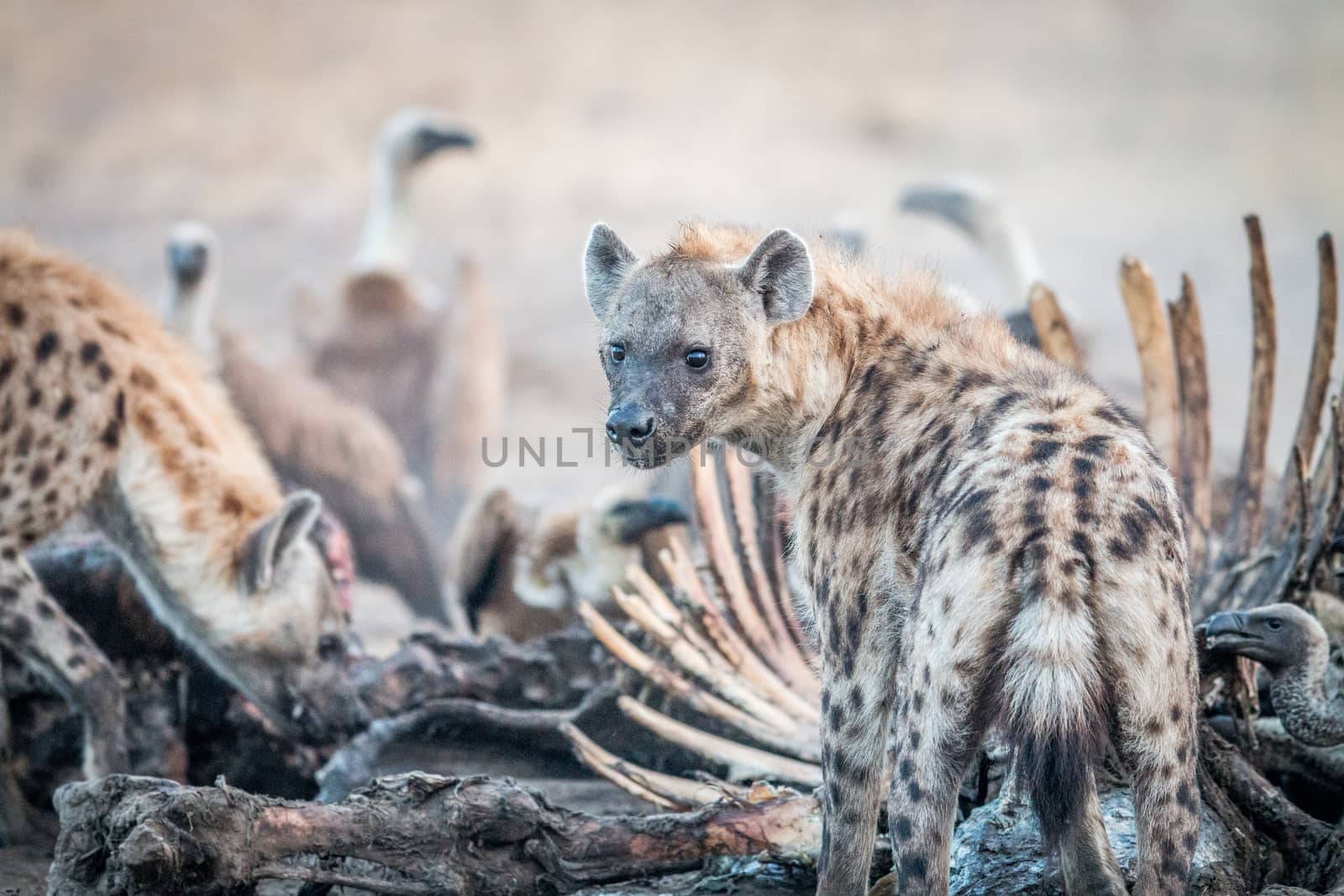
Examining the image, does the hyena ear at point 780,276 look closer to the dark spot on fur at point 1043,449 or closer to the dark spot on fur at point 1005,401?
the dark spot on fur at point 1005,401

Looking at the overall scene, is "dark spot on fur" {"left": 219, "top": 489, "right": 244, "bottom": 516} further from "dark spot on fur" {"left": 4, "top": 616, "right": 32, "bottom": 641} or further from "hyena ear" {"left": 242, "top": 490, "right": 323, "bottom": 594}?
"dark spot on fur" {"left": 4, "top": 616, "right": 32, "bottom": 641}

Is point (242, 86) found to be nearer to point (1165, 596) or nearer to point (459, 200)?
point (459, 200)

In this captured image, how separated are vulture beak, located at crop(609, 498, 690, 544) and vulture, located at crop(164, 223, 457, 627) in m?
2.22

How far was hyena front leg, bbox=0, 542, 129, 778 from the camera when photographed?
365 centimetres

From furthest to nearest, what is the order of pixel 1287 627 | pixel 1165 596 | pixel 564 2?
pixel 564 2, pixel 1287 627, pixel 1165 596

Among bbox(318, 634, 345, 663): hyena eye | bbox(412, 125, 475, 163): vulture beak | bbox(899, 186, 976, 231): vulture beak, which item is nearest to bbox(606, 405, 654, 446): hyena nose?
bbox(318, 634, 345, 663): hyena eye

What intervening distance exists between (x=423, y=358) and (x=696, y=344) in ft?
21.1

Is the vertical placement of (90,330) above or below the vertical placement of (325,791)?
above

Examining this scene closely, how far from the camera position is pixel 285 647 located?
13.0 feet

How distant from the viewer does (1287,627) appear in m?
2.70

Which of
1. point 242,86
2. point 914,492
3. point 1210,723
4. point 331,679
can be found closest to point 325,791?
point 331,679

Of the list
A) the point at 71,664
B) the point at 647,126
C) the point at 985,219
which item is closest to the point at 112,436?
the point at 71,664

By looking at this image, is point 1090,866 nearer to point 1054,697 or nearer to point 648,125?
point 1054,697

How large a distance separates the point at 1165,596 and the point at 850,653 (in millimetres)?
557
